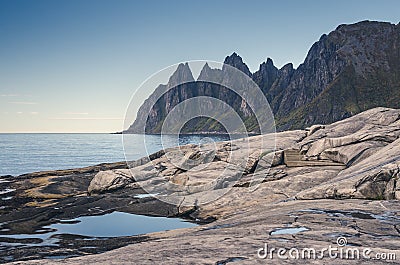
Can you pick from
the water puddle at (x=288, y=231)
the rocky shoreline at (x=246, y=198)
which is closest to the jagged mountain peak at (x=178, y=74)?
the rocky shoreline at (x=246, y=198)

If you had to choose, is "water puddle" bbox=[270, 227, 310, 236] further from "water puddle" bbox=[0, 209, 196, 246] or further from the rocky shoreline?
"water puddle" bbox=[0, 209, 196, 246]

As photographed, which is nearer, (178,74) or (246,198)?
(246,198)

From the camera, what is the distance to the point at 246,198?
1385 inches

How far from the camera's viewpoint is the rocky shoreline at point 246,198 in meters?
13.5

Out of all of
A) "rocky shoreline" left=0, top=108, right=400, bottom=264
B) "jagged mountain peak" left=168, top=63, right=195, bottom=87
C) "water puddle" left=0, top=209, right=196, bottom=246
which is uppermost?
"jagged mountain peak" left=168, top=63, right=195, bottom=87

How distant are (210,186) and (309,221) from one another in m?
24.2

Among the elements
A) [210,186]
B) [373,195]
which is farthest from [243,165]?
[373,195]

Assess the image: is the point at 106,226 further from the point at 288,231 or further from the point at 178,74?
the point at 178,74

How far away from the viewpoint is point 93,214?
37625 millimetres

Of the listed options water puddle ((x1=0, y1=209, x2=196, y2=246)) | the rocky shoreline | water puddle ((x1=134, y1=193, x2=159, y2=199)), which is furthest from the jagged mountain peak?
water puddle ((x1=134, y1=193, x2=159, y2=199))

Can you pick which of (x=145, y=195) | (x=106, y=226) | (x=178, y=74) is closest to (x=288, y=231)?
(x=106, y=226)

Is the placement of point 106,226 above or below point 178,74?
below

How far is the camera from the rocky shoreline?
44.4 ft

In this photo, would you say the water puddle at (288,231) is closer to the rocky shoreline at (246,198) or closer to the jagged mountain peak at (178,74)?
the rocky shoreline at (246,198)
